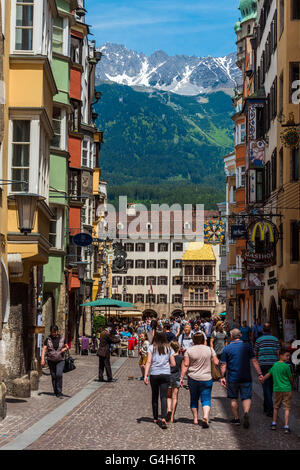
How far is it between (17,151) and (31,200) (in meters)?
2.82

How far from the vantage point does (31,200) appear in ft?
60.3

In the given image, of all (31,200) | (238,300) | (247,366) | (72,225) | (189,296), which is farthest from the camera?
(189,296)

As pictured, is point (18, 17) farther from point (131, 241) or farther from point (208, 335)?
point (131, 241)

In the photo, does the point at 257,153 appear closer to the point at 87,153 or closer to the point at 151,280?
the point at 87,153

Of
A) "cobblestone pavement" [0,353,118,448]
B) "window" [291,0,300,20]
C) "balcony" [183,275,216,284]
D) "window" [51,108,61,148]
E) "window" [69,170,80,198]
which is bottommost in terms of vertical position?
"cobblestone pavement" [0,353,118,448]

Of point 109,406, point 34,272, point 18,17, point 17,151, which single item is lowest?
point 109,406

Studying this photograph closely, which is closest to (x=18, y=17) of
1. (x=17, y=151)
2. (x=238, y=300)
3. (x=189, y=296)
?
(x=17, y=151)

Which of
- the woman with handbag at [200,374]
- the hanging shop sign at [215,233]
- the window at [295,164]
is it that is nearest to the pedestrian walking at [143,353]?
the window at [295,164]

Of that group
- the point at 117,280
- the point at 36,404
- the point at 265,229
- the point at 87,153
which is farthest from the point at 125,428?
the point at 117,280

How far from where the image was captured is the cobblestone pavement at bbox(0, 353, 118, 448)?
15742 mm

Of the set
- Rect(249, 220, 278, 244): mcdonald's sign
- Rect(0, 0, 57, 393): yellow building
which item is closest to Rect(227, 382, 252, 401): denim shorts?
Rect(0, 0, 57, 393): yellow building

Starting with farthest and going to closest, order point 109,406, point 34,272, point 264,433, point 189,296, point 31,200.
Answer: point 189,296, point 34,272, point 109,406, point 31,200, point 264,433

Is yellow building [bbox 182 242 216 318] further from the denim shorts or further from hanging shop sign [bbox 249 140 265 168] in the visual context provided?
the denim shorts

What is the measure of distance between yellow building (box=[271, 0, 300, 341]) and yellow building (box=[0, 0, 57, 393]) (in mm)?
12920
